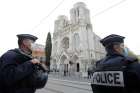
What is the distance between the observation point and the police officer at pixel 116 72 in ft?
6.35

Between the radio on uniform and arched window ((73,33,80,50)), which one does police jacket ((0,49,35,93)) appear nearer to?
the radio on uniform

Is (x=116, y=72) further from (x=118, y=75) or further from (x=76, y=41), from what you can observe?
(x=76, y=41)

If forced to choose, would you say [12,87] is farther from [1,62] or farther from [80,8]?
[80,8]

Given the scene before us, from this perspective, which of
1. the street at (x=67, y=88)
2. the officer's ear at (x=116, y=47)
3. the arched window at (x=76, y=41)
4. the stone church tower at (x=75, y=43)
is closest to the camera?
the officer's ear at (x=116, y=47)

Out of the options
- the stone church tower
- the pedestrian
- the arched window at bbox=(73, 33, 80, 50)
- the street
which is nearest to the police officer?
the pedestrian

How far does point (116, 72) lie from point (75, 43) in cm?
5017

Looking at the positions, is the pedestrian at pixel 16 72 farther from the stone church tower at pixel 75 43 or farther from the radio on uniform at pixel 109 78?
the stone church tower at pixel 75 43

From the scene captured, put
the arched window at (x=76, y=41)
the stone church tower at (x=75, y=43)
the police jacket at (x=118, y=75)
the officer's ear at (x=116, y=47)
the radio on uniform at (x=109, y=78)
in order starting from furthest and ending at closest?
the arched window at (x=76, y=41), the stone church tower at (x=75, y=43), the officer's ear at (x=116, y=47), the radio on uniform at (x=109, y=78), the police jacket at (x=118, y=75)

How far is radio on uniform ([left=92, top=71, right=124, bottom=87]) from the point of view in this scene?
2031mm

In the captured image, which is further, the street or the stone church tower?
the stone church tower

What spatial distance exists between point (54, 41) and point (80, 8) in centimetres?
1720

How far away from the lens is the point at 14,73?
2098mm

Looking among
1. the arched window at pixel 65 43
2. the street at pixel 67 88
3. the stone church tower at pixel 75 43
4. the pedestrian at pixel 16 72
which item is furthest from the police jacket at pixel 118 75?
the arched window at pixel 65 43

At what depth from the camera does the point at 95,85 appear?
2494 millimetres
